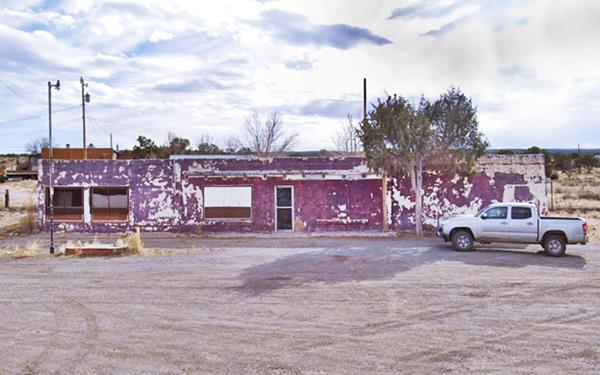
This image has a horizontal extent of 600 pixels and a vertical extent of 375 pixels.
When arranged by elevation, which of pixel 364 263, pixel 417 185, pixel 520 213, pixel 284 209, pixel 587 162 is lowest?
Answer: pixel 364 263

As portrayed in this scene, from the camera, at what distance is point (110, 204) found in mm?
25766

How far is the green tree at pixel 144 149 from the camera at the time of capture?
2211 inches

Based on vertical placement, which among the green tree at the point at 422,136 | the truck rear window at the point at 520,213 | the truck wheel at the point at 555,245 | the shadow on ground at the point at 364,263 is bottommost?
the shadow on ground at the point at 364,263

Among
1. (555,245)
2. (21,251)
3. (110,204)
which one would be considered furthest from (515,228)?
(110,204)

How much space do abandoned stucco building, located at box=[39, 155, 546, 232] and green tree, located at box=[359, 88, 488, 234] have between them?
1.63 m

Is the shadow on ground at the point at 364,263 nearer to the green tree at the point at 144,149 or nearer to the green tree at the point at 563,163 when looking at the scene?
the green tree at the point at 144,149

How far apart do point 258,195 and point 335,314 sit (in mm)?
14979

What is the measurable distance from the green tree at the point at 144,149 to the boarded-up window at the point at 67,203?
94.9ft

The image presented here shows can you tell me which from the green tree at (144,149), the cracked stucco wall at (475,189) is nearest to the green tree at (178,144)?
the green tree at (144,149)

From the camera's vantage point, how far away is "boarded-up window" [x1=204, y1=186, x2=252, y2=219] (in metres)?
25.2

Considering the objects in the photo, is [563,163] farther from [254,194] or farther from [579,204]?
[254,194]

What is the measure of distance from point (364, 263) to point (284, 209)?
9493 millimetres

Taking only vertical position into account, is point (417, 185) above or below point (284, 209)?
above

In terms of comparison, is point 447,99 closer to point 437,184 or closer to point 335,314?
point 437,184
